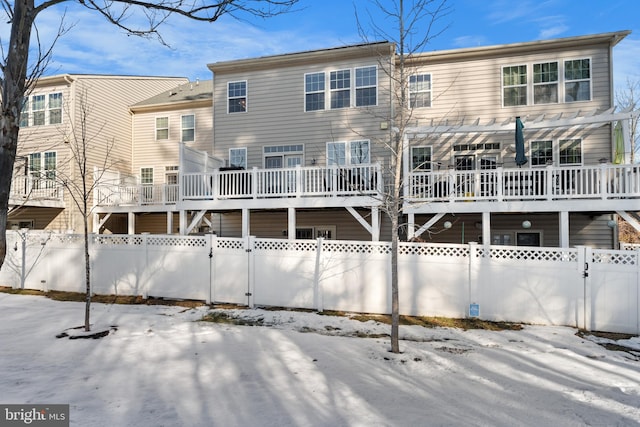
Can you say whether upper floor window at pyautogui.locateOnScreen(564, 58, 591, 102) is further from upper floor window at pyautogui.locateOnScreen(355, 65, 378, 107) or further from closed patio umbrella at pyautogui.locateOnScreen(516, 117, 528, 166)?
upper floor window at pyautogui.locateOnScreen(355, 65, 378, 107)

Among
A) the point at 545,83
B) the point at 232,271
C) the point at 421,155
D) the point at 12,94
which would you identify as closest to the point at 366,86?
the point at 421,155

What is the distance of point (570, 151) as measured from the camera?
37.8 feet

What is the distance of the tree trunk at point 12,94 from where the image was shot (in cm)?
352

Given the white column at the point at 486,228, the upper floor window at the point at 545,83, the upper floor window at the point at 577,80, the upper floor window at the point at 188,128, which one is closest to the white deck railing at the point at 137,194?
the upper floor window at the point at 188,128

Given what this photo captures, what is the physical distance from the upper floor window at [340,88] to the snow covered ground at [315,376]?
27.3 ft

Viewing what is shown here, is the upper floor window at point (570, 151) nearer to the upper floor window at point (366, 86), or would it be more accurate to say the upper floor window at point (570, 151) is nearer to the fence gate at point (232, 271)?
the upper floor window at point (366, 86)

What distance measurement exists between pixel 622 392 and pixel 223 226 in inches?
495

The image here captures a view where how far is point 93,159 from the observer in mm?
15633

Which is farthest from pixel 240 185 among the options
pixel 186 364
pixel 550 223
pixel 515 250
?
pixel 550 223

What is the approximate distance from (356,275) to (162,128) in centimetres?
1316

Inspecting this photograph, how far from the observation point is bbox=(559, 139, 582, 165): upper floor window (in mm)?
11461

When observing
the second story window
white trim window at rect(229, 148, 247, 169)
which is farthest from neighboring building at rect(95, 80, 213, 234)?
the second story window

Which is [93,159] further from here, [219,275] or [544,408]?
[544,408]

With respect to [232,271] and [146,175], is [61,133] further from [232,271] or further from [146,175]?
[232,271]
